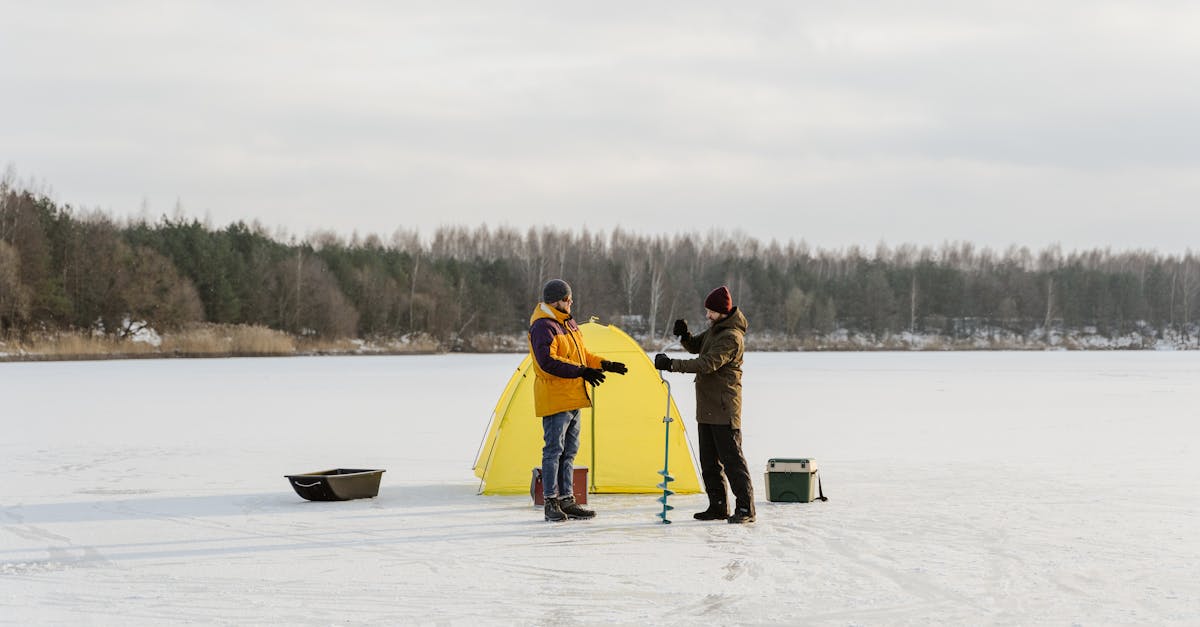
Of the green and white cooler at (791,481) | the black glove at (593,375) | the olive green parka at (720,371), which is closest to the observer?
the black glove at (593,375)

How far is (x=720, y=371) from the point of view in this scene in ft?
24.8

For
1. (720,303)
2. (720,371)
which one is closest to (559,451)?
(720,371)

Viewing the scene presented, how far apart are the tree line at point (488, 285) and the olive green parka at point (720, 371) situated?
3681 centimetres

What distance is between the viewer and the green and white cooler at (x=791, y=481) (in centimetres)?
835

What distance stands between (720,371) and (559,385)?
3.78ft

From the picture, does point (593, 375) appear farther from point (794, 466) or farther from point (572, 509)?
point (794, 466)

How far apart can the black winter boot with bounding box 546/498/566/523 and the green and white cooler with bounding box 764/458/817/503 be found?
6.08 ft

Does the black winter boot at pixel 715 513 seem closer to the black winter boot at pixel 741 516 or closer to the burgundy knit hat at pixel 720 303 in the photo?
the black winter boot at pixel 741 516

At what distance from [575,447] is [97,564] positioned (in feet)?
10.4

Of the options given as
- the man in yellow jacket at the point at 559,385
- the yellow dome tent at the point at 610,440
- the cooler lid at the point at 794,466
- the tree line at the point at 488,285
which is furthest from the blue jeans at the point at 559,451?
the tree line at the point at 488,285

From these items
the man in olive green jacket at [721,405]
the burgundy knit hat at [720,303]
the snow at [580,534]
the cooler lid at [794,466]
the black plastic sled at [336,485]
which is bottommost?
the snow at [580,534]

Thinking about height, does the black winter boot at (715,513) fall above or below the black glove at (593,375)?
below

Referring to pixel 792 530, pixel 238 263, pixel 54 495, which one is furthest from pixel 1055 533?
pixel 238 263

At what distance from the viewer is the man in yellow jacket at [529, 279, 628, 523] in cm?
736
